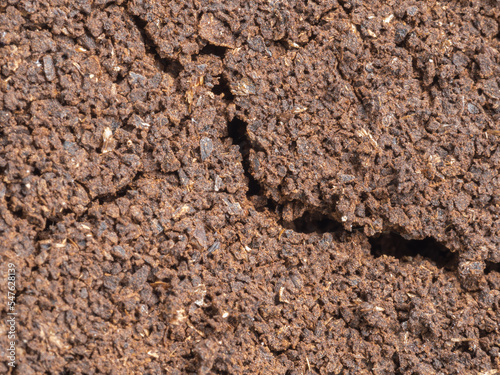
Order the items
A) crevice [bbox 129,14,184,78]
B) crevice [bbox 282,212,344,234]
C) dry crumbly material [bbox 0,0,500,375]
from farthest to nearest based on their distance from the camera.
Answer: crevice [bbox 282,212,344,234], crevice [bbox 129,14,184,78], dry crumbly material [bbox 0,0,500,375]

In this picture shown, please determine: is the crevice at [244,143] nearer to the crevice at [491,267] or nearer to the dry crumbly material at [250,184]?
the dry crumbly material at [250,184]

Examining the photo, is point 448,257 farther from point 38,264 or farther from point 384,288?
point 38,264

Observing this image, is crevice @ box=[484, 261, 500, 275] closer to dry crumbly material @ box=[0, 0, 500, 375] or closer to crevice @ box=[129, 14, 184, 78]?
dry crumbly material @ box=[0, 0, 500, 375]

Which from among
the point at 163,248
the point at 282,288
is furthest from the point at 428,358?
the point at 163,248

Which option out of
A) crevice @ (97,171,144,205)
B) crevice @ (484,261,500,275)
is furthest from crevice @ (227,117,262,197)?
crevice @ (484,261,500,275)

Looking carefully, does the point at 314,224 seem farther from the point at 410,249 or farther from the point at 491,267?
the point at 491,267

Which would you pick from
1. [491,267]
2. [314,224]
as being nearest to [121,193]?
[314,224]

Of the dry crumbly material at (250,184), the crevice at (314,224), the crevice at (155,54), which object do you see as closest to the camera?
the dry crumbly material at (250,184)

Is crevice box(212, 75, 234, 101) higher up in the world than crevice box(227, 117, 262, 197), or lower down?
higher up

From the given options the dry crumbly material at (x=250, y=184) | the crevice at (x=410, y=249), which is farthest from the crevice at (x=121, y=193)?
the crevice at (x=410, y=249)
